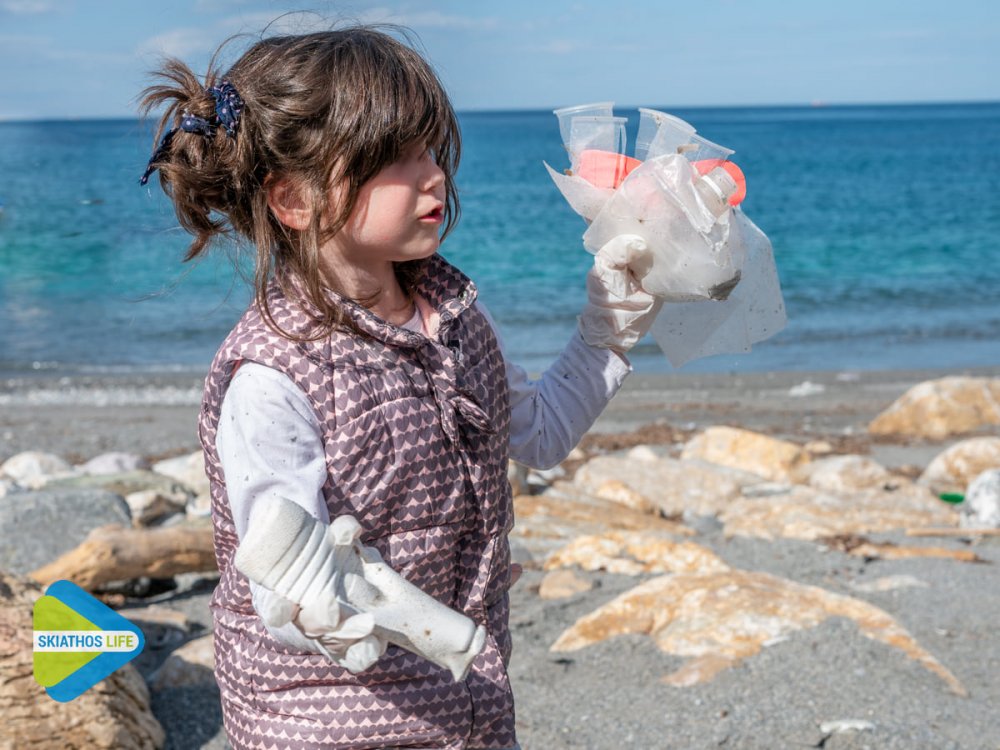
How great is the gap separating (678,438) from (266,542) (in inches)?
318

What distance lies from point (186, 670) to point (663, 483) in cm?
387

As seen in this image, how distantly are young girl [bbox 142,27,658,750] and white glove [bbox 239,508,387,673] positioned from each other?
0.18 meters

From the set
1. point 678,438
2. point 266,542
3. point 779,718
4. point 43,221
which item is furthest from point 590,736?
point 43,221

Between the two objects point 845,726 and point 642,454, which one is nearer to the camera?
point 845,726

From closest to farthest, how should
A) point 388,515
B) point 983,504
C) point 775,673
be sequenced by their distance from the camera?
point 388,515 → point 775,673 → point 983,504

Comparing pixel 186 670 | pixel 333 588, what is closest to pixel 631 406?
pixel 186 670

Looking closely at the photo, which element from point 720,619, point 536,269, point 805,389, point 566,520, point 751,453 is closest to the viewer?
point 720,619

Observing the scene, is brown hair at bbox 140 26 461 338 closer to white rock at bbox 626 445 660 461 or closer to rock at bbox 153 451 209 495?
rock at bbox 153 451 209 495

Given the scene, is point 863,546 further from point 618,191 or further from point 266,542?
point 266,542

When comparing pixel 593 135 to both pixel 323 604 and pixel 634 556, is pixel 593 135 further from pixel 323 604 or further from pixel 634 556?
pixel 634 556

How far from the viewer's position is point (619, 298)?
87.1 inches

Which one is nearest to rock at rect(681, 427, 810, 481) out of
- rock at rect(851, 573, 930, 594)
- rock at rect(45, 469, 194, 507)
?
rock at rect(851, 573, 930, 594)

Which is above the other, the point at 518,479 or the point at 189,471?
the point at 518,479

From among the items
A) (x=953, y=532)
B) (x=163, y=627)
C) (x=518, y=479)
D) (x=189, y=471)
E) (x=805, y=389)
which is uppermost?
(x=953, y=532)
